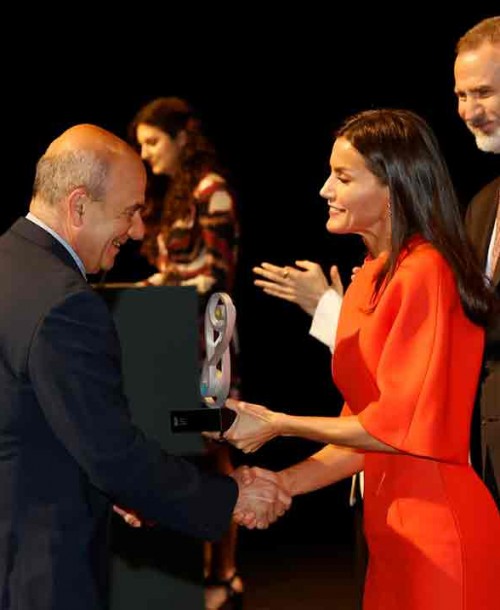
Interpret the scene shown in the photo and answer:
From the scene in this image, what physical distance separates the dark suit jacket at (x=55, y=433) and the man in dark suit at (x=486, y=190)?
1.08m

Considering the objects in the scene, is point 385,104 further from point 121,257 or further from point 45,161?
point 45,161

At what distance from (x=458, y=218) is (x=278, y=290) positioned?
2.59 ft

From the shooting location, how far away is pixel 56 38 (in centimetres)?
627

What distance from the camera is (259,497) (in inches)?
119

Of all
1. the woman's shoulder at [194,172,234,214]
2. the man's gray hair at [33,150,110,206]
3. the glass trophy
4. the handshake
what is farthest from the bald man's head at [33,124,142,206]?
the woman's shoulder at [194,172,234,214]

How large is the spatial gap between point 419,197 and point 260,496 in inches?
29.6

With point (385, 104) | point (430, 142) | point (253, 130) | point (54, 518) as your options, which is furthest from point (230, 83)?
point (54, 518)

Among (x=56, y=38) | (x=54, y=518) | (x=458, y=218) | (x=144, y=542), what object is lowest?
(x=144, y=542)

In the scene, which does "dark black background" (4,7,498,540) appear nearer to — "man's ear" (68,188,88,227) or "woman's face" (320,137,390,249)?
"woman's face" (320,137,390,249)

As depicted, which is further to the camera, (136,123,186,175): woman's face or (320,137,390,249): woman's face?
(136,123,186,175): woman's face

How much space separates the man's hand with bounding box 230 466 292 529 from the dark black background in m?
3.58

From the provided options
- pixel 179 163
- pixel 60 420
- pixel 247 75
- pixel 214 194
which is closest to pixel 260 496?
pixel 60 420

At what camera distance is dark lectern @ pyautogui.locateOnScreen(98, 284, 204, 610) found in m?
3.53

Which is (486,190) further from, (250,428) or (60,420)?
(60,420)
